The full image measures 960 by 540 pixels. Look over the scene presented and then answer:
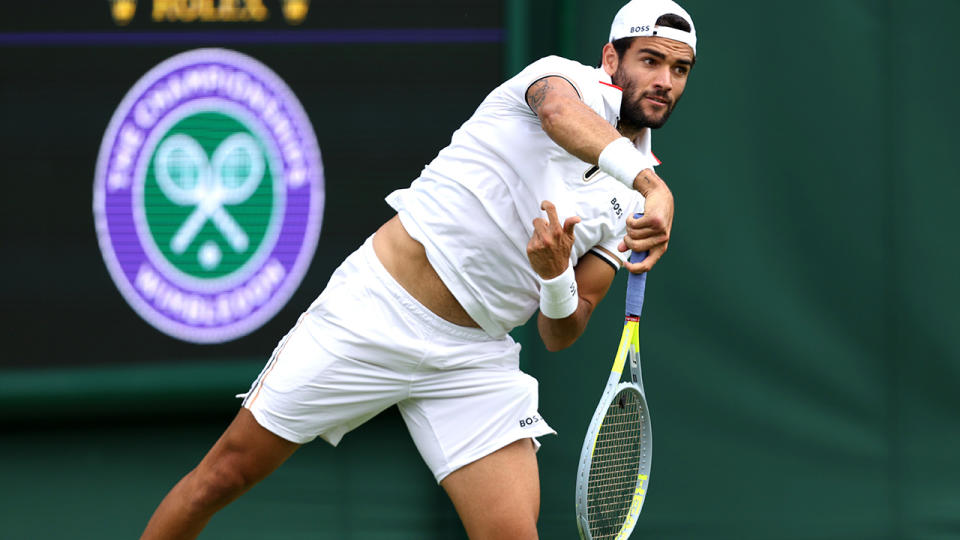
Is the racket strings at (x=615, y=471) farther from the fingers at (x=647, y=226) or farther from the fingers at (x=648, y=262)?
the fingers at (x=647, y=226)

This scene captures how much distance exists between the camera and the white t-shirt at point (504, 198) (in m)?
2.68

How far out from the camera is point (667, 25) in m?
2.74

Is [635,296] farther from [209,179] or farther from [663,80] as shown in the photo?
[209,179]

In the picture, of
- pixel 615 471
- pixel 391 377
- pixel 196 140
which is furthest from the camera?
pixel 196 140

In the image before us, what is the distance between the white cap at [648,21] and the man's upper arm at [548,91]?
28cm

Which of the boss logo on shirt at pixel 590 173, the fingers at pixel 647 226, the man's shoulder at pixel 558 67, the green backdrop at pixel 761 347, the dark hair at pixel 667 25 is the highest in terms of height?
the dark hair at pixel 667 25

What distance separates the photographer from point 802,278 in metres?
4.05

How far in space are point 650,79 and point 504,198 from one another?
41 cm

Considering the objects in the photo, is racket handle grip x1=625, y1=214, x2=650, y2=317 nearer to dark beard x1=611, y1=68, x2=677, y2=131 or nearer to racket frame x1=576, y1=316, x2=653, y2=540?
racket frame x1=576, y1=316, x2=653, y2=540

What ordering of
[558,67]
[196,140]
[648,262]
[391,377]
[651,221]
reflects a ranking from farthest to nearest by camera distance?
[196,140] < [391,377] < [558,67] < [648,262] < [651,221]

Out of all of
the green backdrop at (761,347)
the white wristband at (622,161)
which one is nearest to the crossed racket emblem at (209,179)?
the green backdrop at (761,347)

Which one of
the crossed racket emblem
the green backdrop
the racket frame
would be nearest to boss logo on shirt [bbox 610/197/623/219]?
the racket frame

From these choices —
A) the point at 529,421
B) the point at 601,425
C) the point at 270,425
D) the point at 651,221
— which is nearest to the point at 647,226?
the point at 651,221

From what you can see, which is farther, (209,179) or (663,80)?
(209,179)
